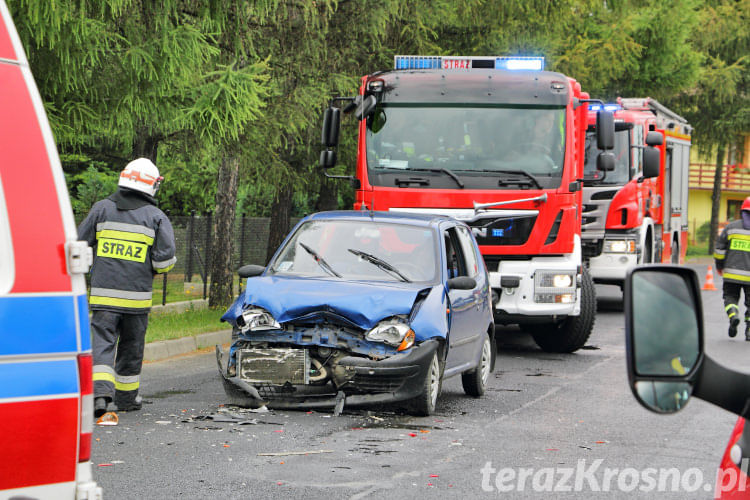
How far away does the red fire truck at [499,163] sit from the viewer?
42.2 feet

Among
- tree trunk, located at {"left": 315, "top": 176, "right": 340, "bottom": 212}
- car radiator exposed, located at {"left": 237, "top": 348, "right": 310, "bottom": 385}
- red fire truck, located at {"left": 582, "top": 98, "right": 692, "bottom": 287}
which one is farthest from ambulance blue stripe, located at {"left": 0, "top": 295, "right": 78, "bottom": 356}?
tree trunk, located at {"left": 315, "top": 176, "right": 340, "bottom": 212}

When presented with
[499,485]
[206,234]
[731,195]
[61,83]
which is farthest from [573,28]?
[731,195]

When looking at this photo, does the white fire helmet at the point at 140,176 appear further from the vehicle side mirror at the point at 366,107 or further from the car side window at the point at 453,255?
the vehicle side mirror at the point at 366,107

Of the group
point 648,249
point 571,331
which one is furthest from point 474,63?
point 648,249

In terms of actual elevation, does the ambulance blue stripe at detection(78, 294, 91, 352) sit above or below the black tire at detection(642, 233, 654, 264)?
Answer: above

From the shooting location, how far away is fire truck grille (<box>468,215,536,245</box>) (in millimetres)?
12898

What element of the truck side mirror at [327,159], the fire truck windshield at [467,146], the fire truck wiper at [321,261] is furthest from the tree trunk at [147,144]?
the fire truck wiper at [321,261]

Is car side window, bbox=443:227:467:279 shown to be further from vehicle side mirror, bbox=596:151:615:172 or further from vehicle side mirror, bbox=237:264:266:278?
vehicle side mirror, bbox=596:151:615:172

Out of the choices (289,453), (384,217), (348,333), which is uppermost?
(384,217)

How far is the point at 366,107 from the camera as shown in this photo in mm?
13461

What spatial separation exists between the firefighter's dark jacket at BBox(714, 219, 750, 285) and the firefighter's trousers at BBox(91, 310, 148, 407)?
30.0ft

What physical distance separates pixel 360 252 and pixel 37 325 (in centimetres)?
655

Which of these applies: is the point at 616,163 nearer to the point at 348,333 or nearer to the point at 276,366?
the point at 348,333

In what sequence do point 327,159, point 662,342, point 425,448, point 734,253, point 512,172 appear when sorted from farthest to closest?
point 734,253, point 327,159, point 512,172, point 425,448, point 662,342
